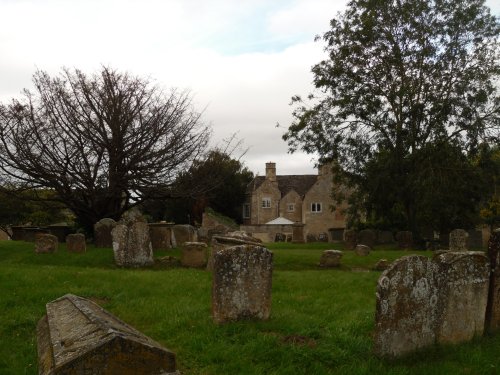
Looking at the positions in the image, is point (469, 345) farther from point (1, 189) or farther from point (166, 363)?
point (1, 189)

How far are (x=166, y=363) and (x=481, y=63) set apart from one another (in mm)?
28543

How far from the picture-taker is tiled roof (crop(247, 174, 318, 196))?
60175mm

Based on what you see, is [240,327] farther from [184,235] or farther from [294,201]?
[294,201]

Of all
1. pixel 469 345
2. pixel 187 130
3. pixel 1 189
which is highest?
pixel 187 130

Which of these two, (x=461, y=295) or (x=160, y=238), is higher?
(x=160, y=238)

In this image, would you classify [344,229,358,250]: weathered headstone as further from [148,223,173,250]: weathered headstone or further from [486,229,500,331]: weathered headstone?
[486,229,500,331]: weathered headstone

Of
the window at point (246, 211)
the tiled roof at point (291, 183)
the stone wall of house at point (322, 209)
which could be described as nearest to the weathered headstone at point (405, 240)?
the stone wall of house at point (322, 209)

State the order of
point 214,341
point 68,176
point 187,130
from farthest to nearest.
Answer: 1. point 187,130
2. point 68,176
3. point 214,341

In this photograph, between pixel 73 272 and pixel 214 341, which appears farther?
pixel 73 272

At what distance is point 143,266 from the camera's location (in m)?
17.7

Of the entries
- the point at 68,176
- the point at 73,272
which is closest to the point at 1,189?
the point at 68,176

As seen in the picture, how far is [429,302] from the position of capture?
310 inches

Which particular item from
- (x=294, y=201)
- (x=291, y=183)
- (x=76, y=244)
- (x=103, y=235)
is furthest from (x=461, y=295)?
(x=291, y=183)

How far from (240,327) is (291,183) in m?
54.5
